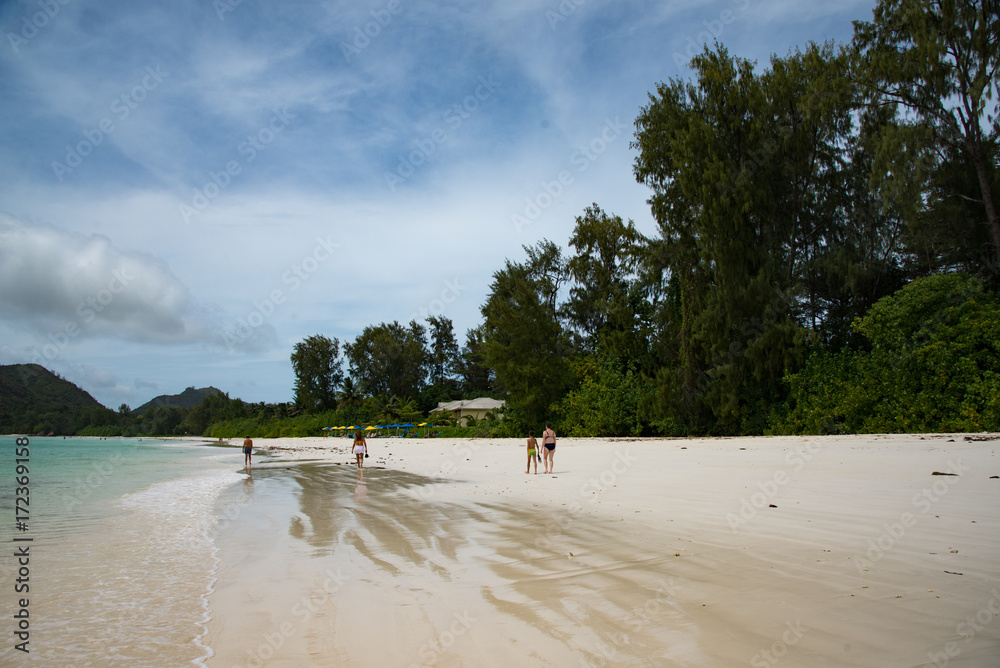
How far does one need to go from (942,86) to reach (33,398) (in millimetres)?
121203

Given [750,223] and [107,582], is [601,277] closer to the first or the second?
[750,223]

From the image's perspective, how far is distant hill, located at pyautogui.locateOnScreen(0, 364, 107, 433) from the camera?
278 ft

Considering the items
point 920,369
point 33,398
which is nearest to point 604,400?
point 920,369

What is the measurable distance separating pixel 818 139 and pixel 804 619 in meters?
25.7

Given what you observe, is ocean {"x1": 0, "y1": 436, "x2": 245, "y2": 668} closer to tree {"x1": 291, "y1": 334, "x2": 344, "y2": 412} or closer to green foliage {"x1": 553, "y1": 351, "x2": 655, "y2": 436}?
green foliage {"x1": 553, "y1": 351, "x2": 655, "y2": 436}

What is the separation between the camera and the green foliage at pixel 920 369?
58.7ft

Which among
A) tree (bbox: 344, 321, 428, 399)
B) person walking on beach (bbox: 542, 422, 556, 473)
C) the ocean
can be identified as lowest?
the ocean

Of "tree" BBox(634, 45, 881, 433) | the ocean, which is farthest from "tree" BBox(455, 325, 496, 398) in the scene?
the ocean

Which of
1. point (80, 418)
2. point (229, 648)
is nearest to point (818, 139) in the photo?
point (229, 648)

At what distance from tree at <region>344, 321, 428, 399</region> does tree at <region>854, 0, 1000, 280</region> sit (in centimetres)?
5953

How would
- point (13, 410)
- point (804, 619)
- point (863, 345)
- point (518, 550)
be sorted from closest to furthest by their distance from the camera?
point (804, 619) < point (518, 550) < point (863, 345) < point (13, 410)

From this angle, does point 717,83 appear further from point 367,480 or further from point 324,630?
point 324,630

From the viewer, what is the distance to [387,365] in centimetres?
7500

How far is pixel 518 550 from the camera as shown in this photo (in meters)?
6.92
